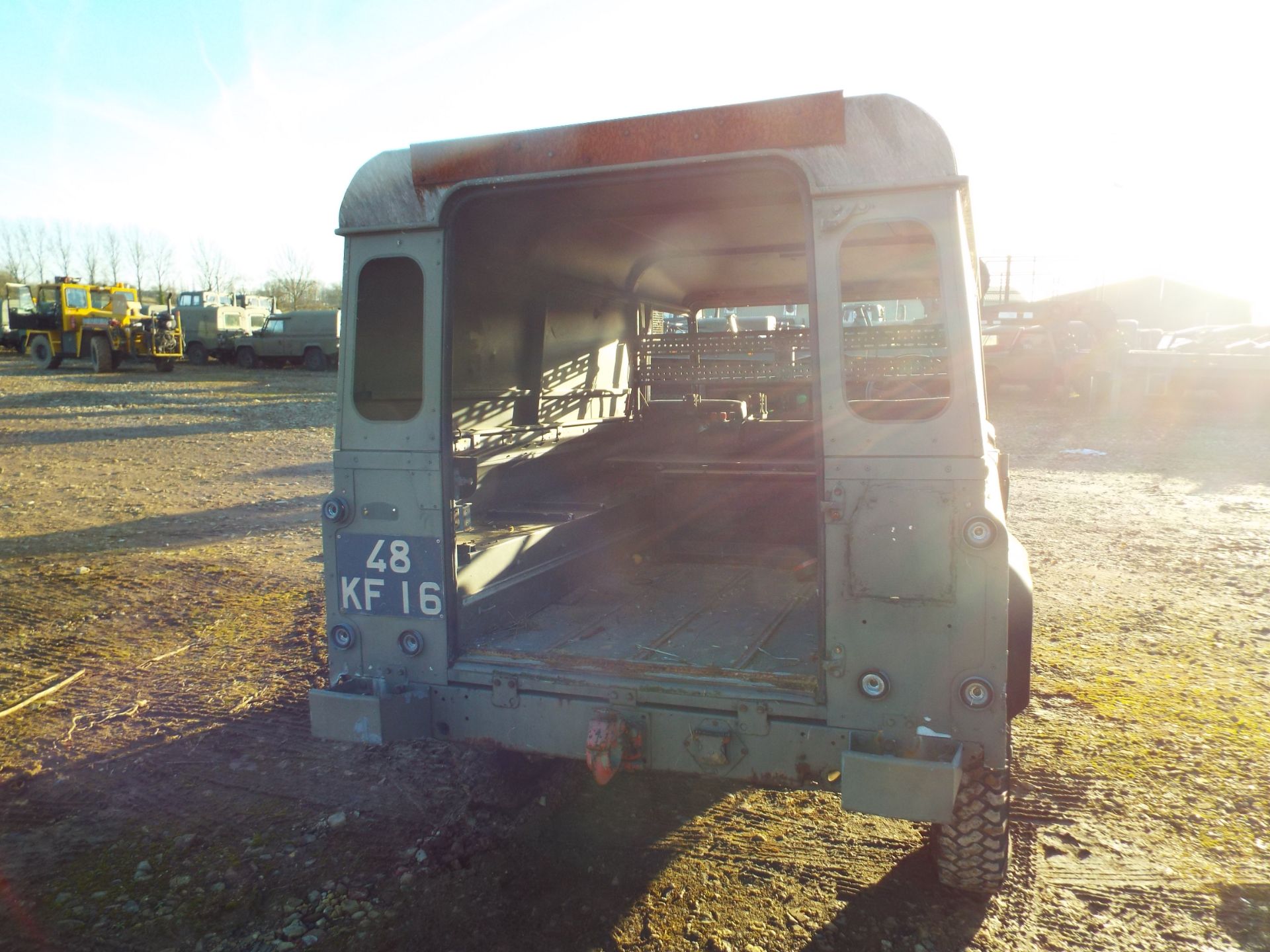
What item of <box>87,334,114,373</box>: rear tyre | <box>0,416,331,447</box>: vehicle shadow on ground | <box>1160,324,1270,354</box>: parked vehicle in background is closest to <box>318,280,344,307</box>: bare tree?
<box>87,334,114,373</box>: rear tyre

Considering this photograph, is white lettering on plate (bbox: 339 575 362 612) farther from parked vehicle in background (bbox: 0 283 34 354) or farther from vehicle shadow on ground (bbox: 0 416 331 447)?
parked vehicle in background (bbox: 0 283 34 354)

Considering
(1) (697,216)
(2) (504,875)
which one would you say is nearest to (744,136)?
(1) (697,216)

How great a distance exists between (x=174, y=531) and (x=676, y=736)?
7.15 meters

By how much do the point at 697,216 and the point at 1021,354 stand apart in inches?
662

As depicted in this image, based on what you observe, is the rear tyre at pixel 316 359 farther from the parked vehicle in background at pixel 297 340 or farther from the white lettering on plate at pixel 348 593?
the white lettering on plate at pixel 348 593

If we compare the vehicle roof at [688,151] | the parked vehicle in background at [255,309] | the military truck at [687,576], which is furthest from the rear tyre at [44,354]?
the vehicle roof at [688,151]

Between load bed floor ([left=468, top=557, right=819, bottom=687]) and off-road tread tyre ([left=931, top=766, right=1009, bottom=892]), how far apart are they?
0.58 meters

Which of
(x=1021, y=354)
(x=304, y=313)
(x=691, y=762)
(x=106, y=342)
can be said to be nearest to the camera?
(x=691, y=762)

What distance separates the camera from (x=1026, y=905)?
3.08 m

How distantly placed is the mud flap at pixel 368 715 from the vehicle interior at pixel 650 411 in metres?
0.27

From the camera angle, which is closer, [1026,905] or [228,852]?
[1026,905]

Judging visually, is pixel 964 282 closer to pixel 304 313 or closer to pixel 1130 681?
pixel 1130 681

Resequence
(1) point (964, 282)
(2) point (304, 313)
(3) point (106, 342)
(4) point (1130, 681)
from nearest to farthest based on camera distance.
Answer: (1) point (964, 282) → (4) point (1130, 681) → (3) point (106, 342) → (2) point (304, 313)

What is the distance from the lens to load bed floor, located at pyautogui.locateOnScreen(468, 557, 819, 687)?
347cm
